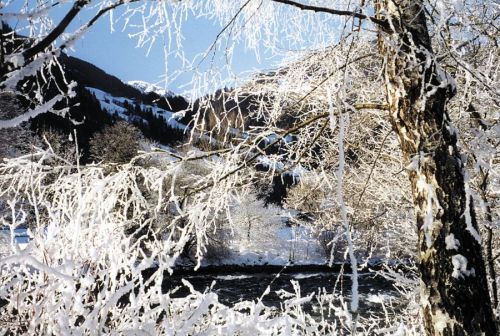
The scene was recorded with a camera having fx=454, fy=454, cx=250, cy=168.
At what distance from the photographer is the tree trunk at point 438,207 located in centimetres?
223

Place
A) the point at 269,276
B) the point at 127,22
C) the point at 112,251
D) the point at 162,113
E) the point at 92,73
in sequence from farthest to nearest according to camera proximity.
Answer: the point at 92,73 → the point at 162,113 → the point at 269,276 → the point at 112,251 → the point at 127,22

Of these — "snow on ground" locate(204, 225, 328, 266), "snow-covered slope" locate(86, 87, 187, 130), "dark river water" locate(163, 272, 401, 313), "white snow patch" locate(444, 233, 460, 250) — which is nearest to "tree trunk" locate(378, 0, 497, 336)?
"white snow patch" locate(444, 233, 460, 250)

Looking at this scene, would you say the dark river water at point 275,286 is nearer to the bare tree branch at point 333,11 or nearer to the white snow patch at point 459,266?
the white snow patch at point 459,266

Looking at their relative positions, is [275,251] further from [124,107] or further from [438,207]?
[124,107]

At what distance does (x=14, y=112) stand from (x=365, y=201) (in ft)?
115

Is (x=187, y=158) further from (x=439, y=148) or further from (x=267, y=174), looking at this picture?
(x=439, y=148)

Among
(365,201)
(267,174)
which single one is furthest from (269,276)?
(267,174)

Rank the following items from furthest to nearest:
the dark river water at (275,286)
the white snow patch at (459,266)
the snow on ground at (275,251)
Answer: the snow on ground at (275,251) → the dark river water at (275,286) → the white snow patch at (459,266)

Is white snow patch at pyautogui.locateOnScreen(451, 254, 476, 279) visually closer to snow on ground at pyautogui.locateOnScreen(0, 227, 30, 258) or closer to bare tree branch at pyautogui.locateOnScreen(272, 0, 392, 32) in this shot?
bare tree branch at pyautogui.locateOnScreen(272, 0, 392, 32)

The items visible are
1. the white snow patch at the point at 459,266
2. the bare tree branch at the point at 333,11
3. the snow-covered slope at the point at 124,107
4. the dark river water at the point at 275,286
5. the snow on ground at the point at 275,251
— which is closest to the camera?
the bare tree branch at the point at 333,11

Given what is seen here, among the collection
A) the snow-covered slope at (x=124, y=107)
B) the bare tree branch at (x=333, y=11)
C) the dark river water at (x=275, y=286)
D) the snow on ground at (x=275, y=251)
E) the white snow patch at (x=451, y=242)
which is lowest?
the dark river water at (x=275, y=286)

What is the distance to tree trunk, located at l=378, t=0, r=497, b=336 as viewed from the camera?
7.31 ft

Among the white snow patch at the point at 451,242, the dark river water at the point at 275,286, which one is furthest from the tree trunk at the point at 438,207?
the dark river water at the point at 275,286

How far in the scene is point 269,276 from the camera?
3042cm
